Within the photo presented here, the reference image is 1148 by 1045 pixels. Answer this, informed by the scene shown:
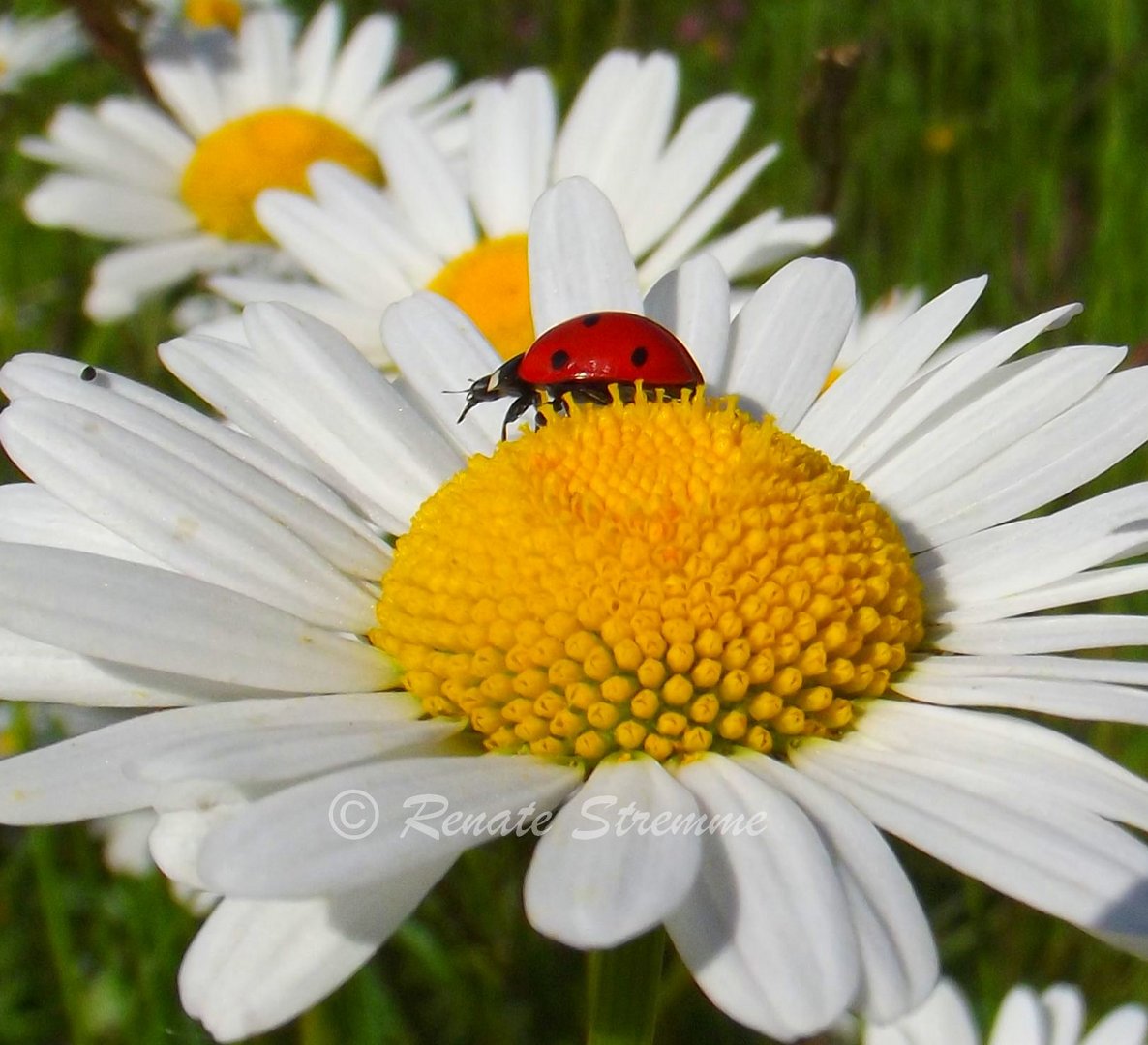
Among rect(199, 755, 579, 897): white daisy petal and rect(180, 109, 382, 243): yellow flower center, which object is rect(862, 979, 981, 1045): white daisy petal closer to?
rect(199, 755, 579, 897): white daisy petal

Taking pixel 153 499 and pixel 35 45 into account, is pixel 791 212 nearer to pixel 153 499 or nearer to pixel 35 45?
pixel 35 45

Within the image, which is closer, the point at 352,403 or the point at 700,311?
the point at 352,403

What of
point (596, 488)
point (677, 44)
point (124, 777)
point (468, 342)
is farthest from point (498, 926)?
point (677, 44)

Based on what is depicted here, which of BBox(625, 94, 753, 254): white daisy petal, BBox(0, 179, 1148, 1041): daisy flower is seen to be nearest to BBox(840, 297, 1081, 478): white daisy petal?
BBox(0, 179, 1148, 1041): daisy flower

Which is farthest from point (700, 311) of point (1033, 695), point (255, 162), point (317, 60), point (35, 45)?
point (35, 45)

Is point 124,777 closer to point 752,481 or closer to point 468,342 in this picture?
point 752,481

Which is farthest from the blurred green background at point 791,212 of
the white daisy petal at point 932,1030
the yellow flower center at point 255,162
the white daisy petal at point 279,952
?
the white daisy petal at point 279,952
